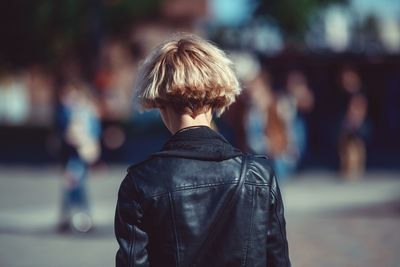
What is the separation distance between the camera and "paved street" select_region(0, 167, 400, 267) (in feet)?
21.7

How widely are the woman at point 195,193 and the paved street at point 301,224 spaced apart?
13.1 ft

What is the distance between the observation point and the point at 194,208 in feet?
7.49

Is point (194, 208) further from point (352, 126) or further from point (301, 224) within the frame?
point (352, 126)

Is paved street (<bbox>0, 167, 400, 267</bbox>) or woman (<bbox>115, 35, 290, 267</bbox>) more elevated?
Answer: woman (<bbox>115, 35, 290, 267</bbox>)

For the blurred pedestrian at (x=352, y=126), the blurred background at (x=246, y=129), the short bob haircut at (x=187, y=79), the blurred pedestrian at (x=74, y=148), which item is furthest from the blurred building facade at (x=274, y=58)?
the short bob haircut at (x=187, y=79)

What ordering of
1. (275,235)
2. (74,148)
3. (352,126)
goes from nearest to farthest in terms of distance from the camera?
(275,235) → (74,148) → (352,126)

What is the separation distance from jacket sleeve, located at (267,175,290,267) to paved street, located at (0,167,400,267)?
3.90 metres

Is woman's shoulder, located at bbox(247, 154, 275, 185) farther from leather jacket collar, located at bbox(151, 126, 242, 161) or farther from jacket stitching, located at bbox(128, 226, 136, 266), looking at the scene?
jacket stitching, located at bbox(128, 226, 136, 266)

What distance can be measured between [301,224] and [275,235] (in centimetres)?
604

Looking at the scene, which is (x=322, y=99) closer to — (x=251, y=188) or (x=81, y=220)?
(x=81, y=220)

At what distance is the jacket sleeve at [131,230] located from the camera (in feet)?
7.40

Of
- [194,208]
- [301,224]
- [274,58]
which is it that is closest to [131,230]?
[194,208]

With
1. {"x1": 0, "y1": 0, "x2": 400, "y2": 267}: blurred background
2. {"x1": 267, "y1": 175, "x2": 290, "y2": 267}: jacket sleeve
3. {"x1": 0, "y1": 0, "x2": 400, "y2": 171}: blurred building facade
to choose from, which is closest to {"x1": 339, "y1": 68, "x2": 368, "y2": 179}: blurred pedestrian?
{"x1": 0, "y1": 0, "x2": 400, "y2": 267}: blurred background

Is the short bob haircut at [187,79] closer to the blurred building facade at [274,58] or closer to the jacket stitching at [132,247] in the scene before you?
the jacket stitching at [132,247]
